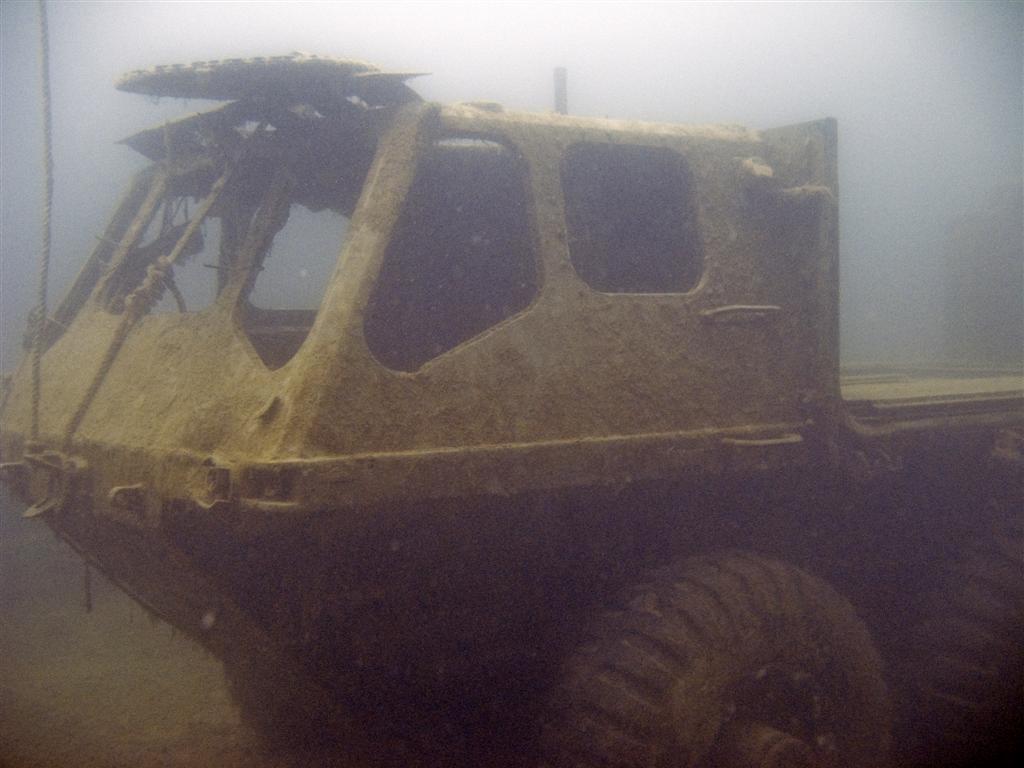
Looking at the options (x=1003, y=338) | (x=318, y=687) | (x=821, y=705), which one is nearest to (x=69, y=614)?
(x=318, y=687)

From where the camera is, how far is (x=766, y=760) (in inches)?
116

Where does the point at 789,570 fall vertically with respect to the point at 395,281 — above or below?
below

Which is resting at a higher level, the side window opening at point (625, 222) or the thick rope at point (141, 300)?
the side window opening at point (625, 222)

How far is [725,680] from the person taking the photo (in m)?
2.92

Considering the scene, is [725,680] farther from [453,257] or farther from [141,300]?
[141,300]

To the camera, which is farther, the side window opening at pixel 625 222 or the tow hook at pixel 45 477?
the side window opening at pixel 625 222

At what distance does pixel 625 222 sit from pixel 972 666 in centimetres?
231

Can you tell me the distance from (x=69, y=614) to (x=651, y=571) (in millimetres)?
6793

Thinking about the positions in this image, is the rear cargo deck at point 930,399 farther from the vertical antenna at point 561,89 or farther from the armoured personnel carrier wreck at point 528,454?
the vertical antenna at point 561,89

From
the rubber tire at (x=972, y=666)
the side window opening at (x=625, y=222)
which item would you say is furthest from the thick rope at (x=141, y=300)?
the rubber tire at (x=972, y=666)

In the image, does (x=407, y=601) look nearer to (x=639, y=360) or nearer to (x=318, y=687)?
(x=318, y=687)

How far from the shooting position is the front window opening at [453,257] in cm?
397

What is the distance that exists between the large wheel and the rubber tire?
55cm

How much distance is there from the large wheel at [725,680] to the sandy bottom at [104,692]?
5.87ft
